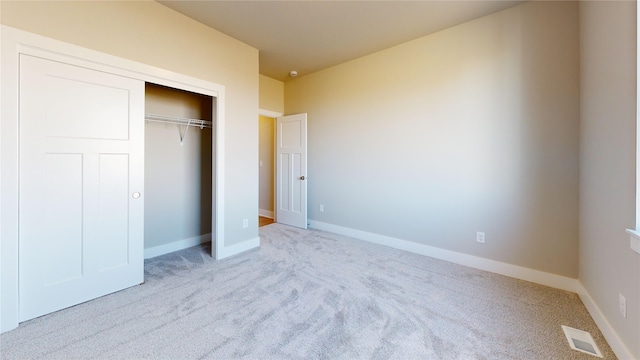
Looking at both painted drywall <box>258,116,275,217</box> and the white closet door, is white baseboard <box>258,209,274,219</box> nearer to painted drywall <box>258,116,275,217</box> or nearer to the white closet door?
painted drywall <box>258,116,275,217</box>

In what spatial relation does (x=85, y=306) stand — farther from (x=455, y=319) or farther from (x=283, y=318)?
(x=455, y=319)

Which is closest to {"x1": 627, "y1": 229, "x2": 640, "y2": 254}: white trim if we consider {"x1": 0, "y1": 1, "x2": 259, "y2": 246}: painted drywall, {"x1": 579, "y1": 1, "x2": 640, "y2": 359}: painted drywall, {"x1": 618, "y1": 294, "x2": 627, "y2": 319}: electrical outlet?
{"x1": 579, "y1": 1, "x2": 640, "y2": 359}: painted drywall

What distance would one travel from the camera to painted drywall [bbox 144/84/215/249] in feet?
9.98

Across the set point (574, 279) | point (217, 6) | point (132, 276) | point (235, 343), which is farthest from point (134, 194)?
point (574, 279)

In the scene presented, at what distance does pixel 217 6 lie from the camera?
2482 millimetres

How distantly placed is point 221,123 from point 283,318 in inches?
86.5

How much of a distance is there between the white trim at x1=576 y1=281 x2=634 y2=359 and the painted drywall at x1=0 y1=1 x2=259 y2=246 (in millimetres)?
3274

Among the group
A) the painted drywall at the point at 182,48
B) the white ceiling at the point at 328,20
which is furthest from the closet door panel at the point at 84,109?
the white ceiling at the point at 328,20

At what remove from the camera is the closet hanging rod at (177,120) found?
2.88 meters

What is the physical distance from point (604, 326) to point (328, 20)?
3411mm

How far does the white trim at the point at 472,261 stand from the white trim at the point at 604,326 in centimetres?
17

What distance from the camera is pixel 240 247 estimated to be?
126 inches

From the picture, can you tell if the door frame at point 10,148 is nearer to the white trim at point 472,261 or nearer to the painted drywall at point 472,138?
the painted drywall at point 472,138

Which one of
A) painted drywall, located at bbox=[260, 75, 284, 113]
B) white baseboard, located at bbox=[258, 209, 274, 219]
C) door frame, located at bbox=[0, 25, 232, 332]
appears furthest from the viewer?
white baseboard, located at bbox=[258, 209, 274, 219]
